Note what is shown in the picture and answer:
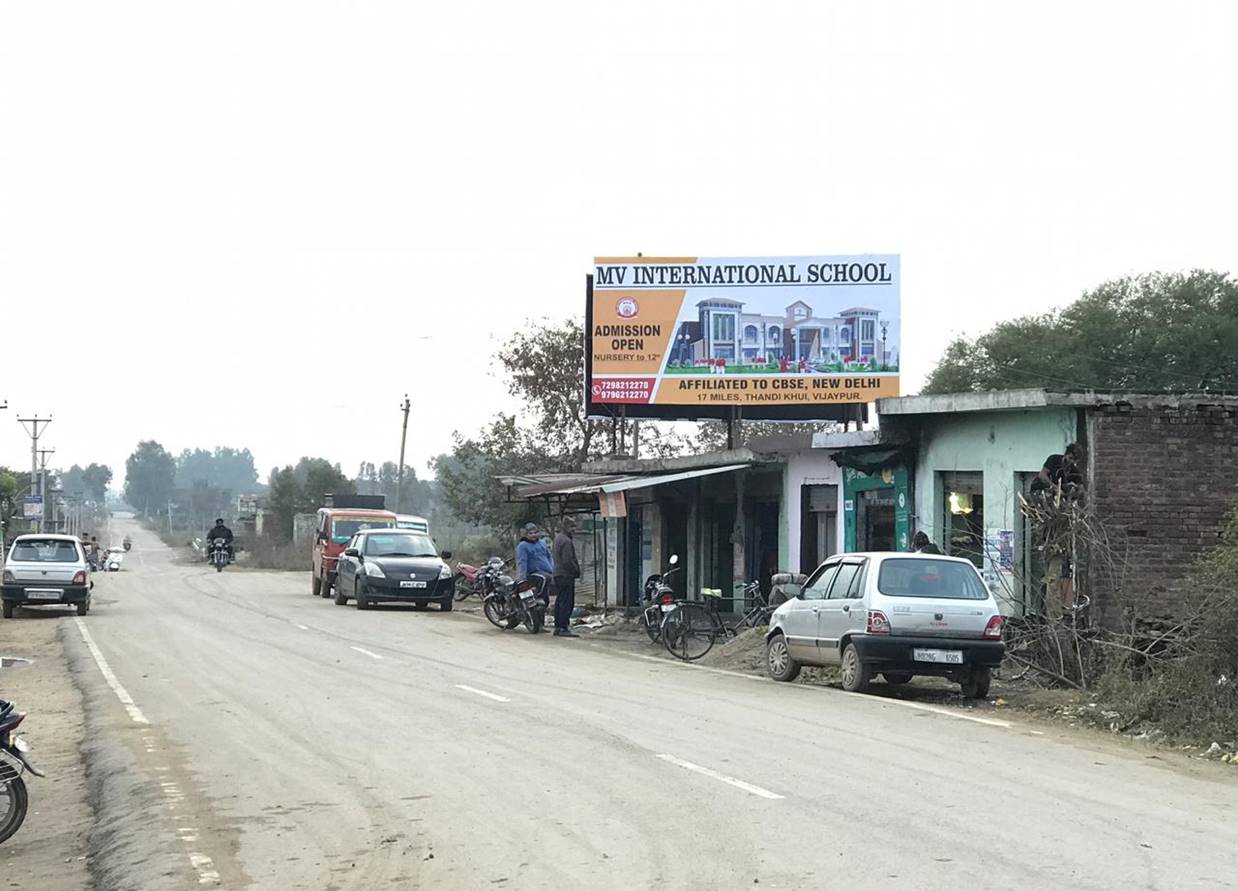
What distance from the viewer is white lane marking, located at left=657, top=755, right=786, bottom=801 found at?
9570mm

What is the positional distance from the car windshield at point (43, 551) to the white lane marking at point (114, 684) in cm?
557

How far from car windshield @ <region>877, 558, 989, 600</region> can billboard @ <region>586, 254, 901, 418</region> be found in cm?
1667

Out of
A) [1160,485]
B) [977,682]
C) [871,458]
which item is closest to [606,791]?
[977,682]

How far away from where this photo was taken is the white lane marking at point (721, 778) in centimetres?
957

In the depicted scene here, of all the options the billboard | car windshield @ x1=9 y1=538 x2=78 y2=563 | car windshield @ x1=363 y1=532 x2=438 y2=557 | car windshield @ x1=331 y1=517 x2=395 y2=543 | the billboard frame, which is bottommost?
car windshield @ x1=9 y1=538 x2=78 y2=563

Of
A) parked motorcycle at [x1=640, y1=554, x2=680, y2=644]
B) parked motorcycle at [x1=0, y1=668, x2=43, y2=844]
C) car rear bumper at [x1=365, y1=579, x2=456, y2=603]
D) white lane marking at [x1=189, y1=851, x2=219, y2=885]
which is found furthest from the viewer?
car rear bumper at [x1=365, y1=579, x2=456, y2=603]

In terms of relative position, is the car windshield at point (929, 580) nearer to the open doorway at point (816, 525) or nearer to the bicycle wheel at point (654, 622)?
the bicycle wheel at point (654, 622)

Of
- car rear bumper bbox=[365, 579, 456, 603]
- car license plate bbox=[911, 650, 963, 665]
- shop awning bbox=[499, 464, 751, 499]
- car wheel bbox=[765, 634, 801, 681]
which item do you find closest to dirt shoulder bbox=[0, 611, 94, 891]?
car wheel bbox=[765, 634, 801, 681]

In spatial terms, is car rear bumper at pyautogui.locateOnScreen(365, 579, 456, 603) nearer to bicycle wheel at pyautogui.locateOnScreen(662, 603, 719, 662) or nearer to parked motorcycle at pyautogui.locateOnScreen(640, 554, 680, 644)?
parked motorcycle at pyautogui.locateOnScreen(640, 554, 680, 644)

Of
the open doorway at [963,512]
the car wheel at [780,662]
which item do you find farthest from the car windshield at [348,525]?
the car wheel at [780,662]

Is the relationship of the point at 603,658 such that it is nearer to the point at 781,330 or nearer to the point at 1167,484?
the point at 1167,484

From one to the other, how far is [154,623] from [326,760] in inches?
693

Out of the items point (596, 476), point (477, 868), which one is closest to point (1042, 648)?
point (477, 868)

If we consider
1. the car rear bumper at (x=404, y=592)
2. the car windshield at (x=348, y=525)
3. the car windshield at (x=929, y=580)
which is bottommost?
the car rear bumper at (x=404, y=592)
